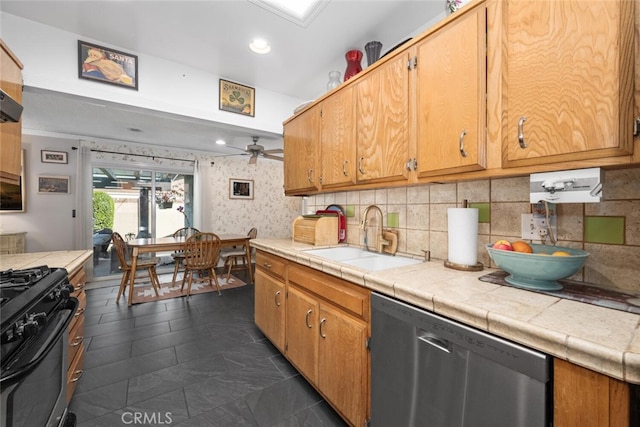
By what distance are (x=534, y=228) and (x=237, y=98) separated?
8.60ft

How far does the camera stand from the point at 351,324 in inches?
48.3

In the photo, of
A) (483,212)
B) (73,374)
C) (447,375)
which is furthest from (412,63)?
(73,374)

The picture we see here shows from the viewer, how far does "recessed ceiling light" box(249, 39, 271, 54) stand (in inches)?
75.7

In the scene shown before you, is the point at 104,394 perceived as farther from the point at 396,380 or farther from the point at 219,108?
the point at 219,108

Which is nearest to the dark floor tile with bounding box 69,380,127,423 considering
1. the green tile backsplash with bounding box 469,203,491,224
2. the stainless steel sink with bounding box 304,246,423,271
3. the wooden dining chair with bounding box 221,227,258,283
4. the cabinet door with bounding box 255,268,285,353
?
the cabinet door with bounding box 255,268,285,353

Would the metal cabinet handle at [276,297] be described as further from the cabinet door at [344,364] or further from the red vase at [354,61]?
the red vase at [354,61]

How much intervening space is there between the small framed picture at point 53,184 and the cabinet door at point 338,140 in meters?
4.40

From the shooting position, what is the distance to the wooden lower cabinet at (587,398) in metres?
0.53

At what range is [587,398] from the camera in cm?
57

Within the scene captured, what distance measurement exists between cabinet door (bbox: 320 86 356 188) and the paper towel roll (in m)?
0.73

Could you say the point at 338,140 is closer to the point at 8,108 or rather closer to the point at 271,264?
the point at 271,264

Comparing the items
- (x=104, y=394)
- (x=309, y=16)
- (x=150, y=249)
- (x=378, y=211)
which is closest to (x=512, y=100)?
(x=378, y=211)

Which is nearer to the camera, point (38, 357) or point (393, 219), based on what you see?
point (38, 357)

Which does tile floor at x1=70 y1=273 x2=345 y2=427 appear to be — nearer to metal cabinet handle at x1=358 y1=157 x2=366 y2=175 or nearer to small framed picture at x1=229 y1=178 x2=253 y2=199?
metal cabinet handle at x1=358 y1=157 x2=366 y2=175
